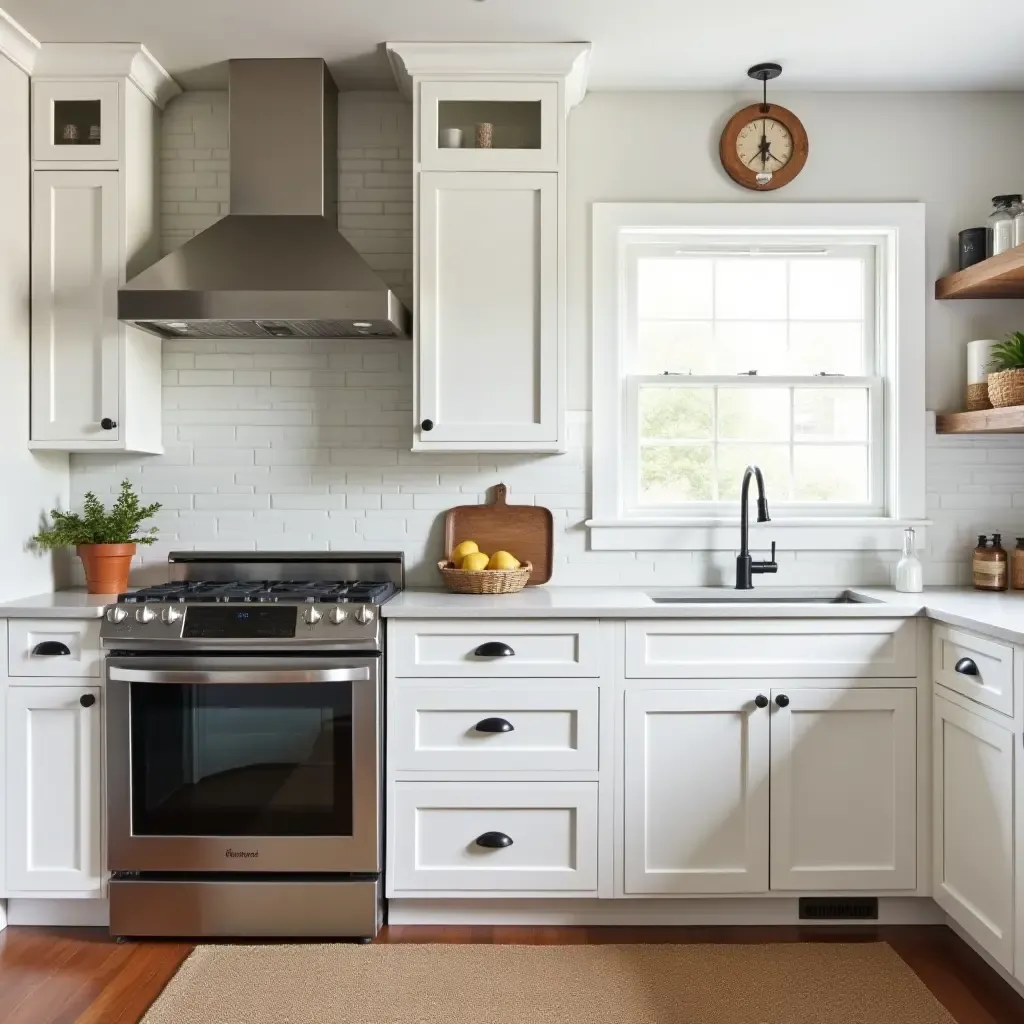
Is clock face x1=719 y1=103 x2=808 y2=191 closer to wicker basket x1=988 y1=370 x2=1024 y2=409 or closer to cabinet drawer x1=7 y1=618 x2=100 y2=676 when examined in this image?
wicker basket x1=988 y1=370 x2=1024 y2=409

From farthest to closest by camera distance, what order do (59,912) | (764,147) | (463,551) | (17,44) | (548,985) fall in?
(764,147) < (463,551) < (17,44) < (59,912) < (548,985)

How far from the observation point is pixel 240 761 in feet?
8.36

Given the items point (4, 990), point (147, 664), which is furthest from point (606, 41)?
point (4, 990)

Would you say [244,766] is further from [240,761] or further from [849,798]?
[849,798]

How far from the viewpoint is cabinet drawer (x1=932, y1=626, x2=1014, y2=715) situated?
2.17 metres

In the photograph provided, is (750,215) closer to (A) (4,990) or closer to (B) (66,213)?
(B) (66,213)

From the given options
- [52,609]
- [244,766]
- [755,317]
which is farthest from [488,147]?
[244,766]

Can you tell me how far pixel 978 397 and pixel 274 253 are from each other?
93.8 inches

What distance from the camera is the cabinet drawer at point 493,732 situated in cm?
258

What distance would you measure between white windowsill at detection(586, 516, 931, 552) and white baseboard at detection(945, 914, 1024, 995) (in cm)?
121

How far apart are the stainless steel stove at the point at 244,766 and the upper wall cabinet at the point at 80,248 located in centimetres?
76

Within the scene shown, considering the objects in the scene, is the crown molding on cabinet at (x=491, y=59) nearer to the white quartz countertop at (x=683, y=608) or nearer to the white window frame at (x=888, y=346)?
the white window frame at (x=888, y=346)

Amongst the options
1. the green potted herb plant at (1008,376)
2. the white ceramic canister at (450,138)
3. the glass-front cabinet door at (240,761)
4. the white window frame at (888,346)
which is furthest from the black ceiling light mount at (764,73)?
the glass-front cabinet door at (240,761)

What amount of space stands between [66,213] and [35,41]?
52cm
